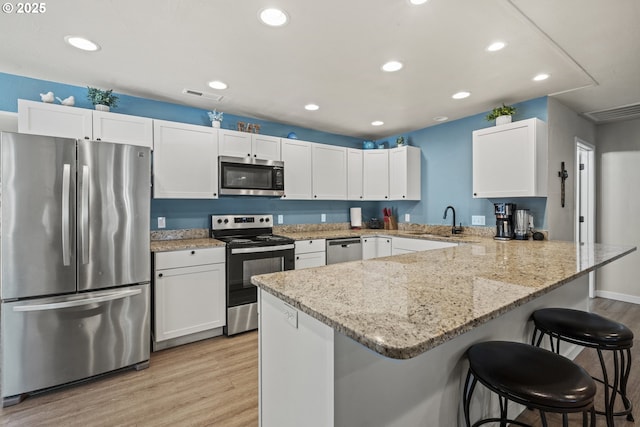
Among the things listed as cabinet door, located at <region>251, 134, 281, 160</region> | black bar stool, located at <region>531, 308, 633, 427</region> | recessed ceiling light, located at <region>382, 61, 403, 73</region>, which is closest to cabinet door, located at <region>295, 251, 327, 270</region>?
cabinet door, located at <region>251, 134, 281, 160</region>

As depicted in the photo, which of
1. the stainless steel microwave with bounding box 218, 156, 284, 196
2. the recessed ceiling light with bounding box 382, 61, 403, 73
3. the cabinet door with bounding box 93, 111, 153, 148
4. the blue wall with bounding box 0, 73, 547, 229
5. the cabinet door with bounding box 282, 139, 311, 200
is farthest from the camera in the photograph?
the cabinet door with bounding box 282, 139, 311, 200

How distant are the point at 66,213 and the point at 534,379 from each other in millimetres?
2845

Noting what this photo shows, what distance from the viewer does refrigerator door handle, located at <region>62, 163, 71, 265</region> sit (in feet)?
6.80

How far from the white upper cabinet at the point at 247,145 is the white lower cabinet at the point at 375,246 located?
1659mm

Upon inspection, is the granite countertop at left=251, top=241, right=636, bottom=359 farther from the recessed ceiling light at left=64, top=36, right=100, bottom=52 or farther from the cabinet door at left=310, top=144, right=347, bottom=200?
the cabinet door at left=310, top=144, right=347, bottom=200

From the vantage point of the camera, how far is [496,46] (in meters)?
2.09

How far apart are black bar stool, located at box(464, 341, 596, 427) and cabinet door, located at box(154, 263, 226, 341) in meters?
2.34

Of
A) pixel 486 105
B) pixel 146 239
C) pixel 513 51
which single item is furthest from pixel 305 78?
pixel 486 105

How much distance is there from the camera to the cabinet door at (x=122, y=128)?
264 cm

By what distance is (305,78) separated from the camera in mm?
2629

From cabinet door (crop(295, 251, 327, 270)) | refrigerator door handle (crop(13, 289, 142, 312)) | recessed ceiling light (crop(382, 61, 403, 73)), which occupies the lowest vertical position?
refrigerator door handle (crop(13, 289, 142, 312))

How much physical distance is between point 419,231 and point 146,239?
11.4 feet

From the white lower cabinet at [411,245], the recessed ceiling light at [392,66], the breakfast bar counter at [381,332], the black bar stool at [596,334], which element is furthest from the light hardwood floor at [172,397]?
the recessed ceiling light at [392,66]

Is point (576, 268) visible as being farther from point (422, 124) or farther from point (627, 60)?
point (422, 124)
